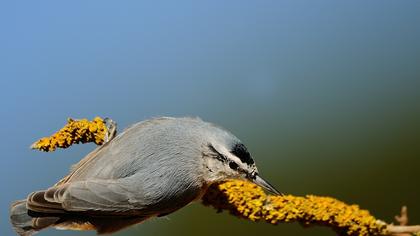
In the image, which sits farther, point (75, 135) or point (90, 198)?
point (75, 135)

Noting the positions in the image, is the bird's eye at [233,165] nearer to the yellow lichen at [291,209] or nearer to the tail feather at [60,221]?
the yellow lichen at [291,209]

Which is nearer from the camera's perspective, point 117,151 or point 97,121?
point 117,151

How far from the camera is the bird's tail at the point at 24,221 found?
2.68 metres

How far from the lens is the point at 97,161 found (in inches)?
107

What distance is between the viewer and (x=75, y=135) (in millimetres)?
2746

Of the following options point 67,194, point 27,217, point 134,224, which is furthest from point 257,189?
point 27,217

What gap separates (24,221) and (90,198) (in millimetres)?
348

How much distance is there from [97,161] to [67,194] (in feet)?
0.68

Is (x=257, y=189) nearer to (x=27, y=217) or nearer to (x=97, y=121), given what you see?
(x=97, y=121)

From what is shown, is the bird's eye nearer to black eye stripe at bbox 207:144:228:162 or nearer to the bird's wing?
black eye stripe at bbox 207:144:228:162

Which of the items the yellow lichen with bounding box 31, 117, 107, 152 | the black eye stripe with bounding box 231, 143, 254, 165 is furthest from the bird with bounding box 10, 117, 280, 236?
the yellow lichen with bounding box 31, 117, 107, 152

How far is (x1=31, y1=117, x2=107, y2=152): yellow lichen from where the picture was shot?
105 inches

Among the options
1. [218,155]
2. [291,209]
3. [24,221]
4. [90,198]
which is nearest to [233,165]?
[218,155]

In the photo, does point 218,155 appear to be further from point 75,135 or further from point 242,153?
point 75,135
